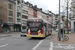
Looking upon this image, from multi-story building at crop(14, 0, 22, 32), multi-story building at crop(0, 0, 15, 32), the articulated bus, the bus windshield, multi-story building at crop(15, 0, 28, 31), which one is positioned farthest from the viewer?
multi-story building at crop(15, 0, 28, 31)

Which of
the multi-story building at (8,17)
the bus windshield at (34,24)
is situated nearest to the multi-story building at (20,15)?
the multi-story building at (8,17)

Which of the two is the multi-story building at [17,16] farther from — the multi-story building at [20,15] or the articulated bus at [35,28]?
the articulated bus at [35,28]

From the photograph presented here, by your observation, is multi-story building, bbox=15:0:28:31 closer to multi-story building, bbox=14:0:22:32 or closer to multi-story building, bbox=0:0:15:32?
multi-story building, bbox=14:0:22:32


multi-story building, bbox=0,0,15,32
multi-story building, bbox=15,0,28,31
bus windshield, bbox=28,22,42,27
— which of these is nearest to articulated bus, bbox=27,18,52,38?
bus windshield, bbox=28,22,42,27

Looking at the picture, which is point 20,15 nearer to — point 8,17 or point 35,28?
point 8,17

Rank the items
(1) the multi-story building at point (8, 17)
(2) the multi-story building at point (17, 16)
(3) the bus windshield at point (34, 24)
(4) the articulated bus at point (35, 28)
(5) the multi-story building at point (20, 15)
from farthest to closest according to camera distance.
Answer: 1. (5) the multi-story building at point (20, 15)
2. (2) the multi-story building at point (17, 16)
3. (1) the multi-story building at point (8, 17)
4. (3) the bus windshield at point (34, 24)
5. (4) the articulated bus at point (35, 28)

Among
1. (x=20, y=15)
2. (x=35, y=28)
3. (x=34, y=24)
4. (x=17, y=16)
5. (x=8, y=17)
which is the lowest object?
(x=35, y=28)

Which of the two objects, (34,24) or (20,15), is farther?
(20,15)

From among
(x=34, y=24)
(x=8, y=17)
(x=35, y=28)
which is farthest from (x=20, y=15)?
(x=35, y=28)

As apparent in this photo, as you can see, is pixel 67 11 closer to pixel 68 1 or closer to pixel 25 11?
pixel 68 1

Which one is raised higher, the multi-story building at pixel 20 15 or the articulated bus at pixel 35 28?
the multi-story building at pixel 20 15

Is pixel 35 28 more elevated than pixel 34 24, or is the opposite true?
pixel 34 24

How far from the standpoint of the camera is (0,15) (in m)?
53.2

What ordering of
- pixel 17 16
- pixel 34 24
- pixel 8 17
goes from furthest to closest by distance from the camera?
pixel 17 16, pixel 8 17, pixel 34 24
